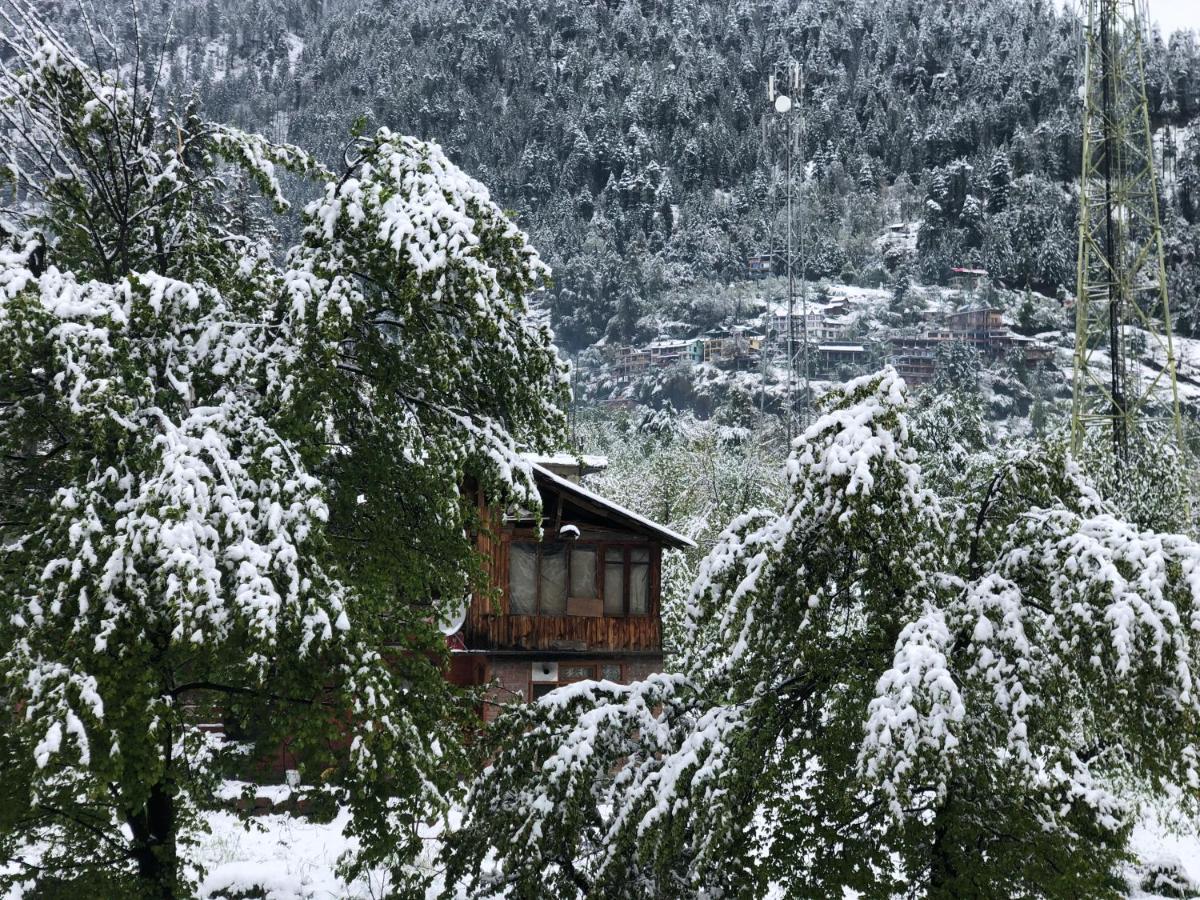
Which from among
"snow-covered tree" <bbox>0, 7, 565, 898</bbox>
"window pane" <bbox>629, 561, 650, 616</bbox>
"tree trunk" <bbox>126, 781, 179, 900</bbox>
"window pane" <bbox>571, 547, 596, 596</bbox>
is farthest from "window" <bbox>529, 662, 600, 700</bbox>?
"tree trunk" <bbox>126, 781, 179, 900</bbox>

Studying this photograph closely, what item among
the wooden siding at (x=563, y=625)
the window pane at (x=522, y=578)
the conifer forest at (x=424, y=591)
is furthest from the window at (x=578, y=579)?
the conifer forest at (x=424, y=591)

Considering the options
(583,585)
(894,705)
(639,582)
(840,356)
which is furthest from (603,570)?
(840,356)

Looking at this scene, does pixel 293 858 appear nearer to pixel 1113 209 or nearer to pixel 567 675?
pixel 567 675

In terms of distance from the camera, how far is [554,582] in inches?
1079

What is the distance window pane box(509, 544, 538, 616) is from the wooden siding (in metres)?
0.15

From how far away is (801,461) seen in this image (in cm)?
790

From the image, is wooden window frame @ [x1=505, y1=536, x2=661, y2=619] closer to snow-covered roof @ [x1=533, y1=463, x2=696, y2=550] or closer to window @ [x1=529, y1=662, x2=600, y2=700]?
snow-covered roof @ [x1=533, y1=463, x2=696, y2=550]

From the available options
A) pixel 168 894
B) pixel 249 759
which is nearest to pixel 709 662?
pixel 249 759

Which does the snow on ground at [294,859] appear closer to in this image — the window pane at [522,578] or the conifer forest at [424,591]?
the conifer forest at [424,591]

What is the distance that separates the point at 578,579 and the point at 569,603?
574 mm

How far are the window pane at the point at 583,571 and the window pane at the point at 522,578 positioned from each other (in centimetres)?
90

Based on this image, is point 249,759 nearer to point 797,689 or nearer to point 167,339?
point 167,339

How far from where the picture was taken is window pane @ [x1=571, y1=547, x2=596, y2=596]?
27.5 metres

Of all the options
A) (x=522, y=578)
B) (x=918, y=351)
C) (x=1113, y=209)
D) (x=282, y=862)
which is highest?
(x=1113, y=209)
